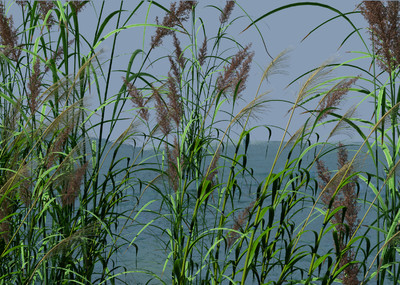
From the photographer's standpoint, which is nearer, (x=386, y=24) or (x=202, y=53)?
(x=386, y=24)

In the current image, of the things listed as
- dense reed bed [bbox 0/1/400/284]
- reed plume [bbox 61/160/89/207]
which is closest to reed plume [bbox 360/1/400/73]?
dense reed bed [bbox 0/1/400/284]

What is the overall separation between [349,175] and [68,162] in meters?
0.89

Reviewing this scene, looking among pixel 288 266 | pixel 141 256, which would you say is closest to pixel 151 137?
pixel 288 266

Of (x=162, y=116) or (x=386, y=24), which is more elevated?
(x=386, y=24)

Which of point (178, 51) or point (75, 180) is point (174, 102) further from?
point (75, 180)

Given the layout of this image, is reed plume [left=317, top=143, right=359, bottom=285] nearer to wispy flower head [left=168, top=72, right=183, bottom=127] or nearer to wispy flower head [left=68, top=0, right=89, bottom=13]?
wispy flower head [left=168, top=72, right=183, bottom=127]

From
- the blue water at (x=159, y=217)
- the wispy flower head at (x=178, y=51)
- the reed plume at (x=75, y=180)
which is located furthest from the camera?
the blue water at (x=159, y=217)

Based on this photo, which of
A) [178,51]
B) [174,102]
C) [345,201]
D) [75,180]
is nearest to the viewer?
[75,180]

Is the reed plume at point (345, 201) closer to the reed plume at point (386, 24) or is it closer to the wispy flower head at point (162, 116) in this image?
the reed plume at point (386, 24)

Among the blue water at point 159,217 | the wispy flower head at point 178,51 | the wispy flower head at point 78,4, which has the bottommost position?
the blue water at point 159,217

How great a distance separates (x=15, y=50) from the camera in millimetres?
1712

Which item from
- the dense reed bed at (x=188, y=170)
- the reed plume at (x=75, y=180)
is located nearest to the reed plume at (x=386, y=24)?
the dense reed bed at (x=188, y=170)

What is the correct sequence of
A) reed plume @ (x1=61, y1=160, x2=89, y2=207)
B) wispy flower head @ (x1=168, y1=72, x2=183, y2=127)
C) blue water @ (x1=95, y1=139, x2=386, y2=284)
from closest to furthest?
1. reed plume @ (x1=61, y1=160, x2=89, y2=207)
2. wispy flower head @ (x1=168, y1=72, x2=183, y2=127)
3. blue water @ (x1=95, y1=139, x2=386, y2=284)

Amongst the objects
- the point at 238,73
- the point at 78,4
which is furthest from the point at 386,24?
the point at 78,4
